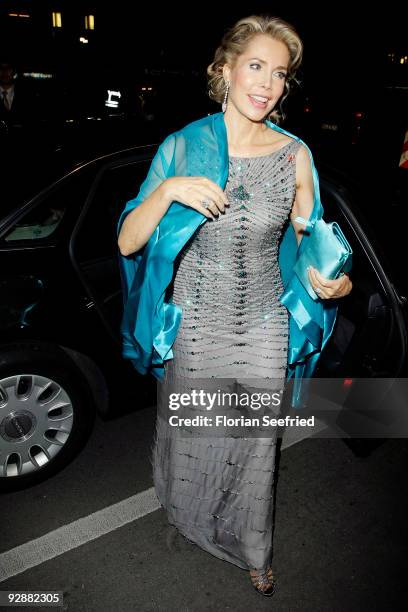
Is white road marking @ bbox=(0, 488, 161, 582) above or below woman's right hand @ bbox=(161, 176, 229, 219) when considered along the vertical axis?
below

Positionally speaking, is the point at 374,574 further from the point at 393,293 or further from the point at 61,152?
the point at 61,152

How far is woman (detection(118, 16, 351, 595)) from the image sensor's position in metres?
1.70

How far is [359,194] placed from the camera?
2424 mm

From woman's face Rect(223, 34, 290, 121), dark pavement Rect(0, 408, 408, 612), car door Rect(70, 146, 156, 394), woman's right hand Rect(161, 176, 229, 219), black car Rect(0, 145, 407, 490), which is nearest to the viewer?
woman's right hand Rect(161, 176, 229, 219)

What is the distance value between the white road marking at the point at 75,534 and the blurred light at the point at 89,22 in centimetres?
3052

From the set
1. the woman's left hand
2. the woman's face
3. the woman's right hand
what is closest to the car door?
the woman's face

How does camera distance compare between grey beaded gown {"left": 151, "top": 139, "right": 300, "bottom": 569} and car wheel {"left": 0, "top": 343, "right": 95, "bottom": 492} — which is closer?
grey beaded gown {"left": 151, "top": 139, "right": 300, "bottom": 569}

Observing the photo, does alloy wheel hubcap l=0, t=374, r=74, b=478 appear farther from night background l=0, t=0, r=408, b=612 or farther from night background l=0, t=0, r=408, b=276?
night background l=0, t=0, r=408, b=276

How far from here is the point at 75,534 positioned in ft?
7.63

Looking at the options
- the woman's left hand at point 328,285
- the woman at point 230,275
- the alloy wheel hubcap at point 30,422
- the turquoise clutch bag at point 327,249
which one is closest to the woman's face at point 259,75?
the woman at point 230,275

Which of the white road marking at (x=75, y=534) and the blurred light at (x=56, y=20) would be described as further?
the blurred light at (x=56, y=20)

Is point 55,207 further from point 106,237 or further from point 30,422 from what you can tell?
point 30,422

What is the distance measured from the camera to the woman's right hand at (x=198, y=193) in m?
1.48

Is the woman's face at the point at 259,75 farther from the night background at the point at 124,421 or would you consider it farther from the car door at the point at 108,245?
the car door at the point at 108,245
